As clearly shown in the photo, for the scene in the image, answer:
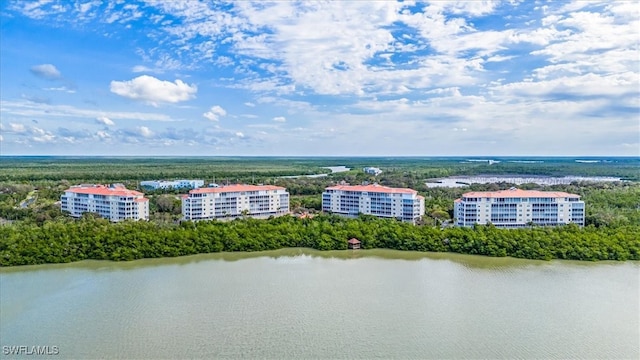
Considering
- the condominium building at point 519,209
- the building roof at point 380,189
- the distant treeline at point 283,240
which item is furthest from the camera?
the building roof at point 380,189

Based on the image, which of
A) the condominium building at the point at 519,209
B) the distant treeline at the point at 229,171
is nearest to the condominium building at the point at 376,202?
the condominium building at the point at 519,209

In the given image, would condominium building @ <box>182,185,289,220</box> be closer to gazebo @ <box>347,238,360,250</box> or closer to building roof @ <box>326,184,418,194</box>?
building roof @ <box>326,184,418,194</box>

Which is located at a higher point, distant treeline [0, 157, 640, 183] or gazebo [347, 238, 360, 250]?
distant treeline [0, 157, 640, 183]

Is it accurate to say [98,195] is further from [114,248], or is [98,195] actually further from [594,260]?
[594,260]

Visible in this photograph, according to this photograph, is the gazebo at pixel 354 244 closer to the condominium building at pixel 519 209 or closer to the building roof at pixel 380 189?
the building roof at pixel 380 189

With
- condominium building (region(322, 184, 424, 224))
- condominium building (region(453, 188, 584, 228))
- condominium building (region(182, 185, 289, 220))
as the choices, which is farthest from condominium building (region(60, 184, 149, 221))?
condominium building (region(453, 188, 584, 228))

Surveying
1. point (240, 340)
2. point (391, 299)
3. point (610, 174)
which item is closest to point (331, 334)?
point (240, 340)

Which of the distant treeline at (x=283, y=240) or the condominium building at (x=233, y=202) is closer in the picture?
the distant treeline at (x=283, y=240)
